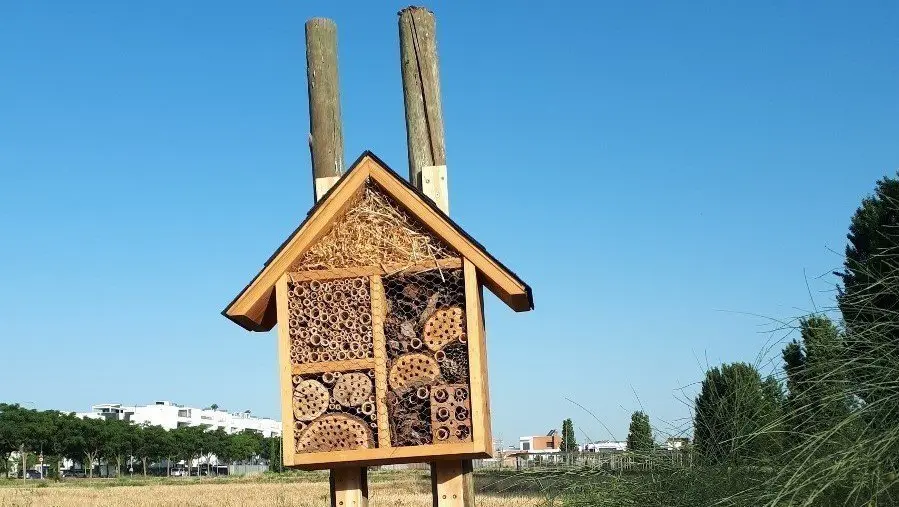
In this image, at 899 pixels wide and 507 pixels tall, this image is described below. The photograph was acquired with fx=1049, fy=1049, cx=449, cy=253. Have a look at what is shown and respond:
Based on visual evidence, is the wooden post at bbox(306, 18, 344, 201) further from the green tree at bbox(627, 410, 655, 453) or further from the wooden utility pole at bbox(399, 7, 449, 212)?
the green tree at bbox(627, 410, 655, 453)

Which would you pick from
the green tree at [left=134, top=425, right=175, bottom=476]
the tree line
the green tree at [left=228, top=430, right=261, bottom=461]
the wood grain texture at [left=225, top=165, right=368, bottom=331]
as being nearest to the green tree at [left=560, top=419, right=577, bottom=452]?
the wood grain texture at [left=225, top=165, right=368, bottom=331]

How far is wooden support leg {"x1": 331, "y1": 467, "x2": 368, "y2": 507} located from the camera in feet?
20.6

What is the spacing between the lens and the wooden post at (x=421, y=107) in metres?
6.85

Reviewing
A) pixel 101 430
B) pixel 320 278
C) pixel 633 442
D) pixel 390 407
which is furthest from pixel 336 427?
pixel 101 430

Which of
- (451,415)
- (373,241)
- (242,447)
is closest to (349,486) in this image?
(451,415)

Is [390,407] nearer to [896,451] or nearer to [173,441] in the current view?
[896,451]

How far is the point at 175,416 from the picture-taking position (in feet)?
554

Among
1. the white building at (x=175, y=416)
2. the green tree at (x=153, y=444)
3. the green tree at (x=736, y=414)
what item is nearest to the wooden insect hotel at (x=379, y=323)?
the green tree at (x=736, y=414)

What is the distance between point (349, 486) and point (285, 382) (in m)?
0.80

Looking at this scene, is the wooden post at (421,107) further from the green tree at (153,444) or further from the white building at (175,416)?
the white building at (175,416)

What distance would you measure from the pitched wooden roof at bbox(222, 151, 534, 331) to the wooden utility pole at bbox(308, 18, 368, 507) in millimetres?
734

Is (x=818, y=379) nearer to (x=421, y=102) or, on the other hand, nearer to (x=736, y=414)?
(x=736, y=414)

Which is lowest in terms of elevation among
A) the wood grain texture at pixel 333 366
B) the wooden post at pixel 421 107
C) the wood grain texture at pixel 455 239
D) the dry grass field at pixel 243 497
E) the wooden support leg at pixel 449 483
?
the dry grass field at pixel 243 497

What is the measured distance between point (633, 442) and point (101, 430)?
85.7m
